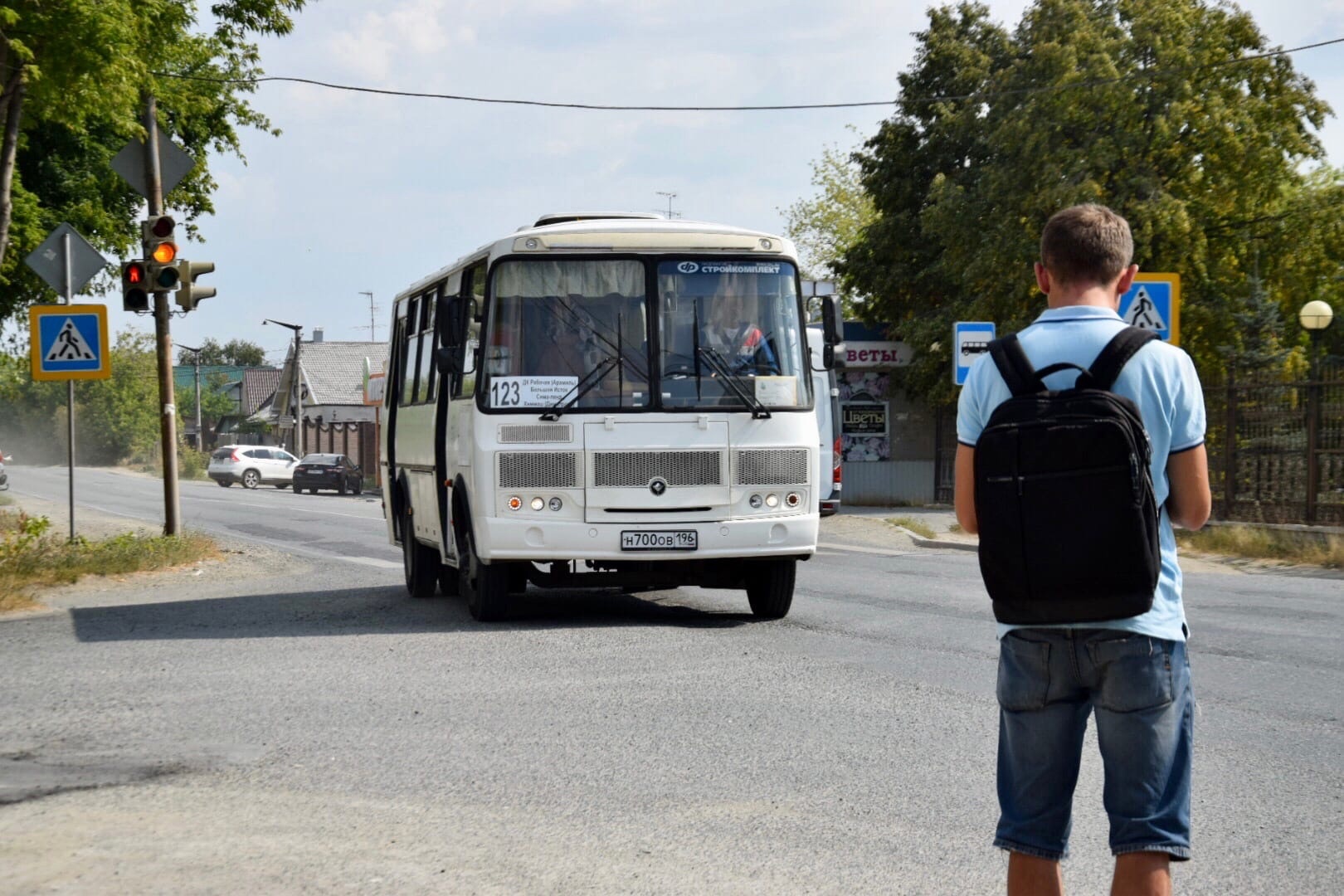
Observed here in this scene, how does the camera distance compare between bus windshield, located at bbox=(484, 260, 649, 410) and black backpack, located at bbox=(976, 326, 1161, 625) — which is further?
bus windshield, located at bbox=(484, 260, 649, 410)

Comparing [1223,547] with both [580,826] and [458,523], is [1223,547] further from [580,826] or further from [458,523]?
[580,826]

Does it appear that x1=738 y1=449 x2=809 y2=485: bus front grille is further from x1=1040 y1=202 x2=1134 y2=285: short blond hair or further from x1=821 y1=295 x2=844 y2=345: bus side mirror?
x1=1040 y1=202 x2=1134 y2=285: short blond hair

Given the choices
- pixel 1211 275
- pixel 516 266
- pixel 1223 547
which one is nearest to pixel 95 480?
pixel 1211 275

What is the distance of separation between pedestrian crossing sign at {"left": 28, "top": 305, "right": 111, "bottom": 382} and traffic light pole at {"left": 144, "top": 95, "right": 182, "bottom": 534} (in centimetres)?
159

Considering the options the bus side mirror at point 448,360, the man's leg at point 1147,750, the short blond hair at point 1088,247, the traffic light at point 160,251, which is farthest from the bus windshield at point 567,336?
the man's leg at point 1147,750

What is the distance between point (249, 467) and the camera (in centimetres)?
6200

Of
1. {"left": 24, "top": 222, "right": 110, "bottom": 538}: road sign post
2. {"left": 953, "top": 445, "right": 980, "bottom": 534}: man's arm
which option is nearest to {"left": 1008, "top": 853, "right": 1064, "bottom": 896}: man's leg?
{"left": 953, "top": 445, "right": 980, "bottom": 534}: man's arm

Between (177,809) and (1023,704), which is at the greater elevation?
(1023,704)

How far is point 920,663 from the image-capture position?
990cm

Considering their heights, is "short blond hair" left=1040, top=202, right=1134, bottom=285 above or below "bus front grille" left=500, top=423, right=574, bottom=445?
above

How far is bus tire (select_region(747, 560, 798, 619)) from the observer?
481 inches

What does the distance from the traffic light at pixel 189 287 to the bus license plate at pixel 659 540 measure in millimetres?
7916

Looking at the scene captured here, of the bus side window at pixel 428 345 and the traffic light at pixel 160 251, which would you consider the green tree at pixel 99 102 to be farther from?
the bus side window at pixel 428 345

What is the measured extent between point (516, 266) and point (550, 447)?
1332 mm
